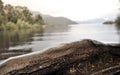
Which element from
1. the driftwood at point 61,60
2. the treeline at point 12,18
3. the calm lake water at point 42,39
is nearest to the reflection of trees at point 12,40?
the calm lake water at point 42,39

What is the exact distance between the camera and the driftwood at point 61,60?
11.9 meters

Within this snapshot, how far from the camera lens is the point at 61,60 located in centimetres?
1209

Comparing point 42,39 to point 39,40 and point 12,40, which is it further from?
point 12,40

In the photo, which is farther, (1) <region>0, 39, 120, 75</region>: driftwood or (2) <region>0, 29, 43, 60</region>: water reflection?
(2) <region>0, 29, 43, 60</region>: water reflection

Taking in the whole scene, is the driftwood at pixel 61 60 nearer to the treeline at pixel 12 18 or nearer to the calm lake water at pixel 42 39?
the calm lake water at pixel 42 39

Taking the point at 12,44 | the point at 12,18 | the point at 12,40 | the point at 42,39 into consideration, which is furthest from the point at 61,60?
the point at 12,18

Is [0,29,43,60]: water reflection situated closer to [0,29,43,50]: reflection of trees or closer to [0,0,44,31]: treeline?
[0,29,43,50]: reflection of trees

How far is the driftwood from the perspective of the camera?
11.9 meters

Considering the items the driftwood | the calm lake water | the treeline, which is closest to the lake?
the calm lake water

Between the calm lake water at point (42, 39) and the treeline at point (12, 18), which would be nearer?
the calm lake water at point (42, 39)

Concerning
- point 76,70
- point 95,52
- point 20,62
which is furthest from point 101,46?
point 20,62

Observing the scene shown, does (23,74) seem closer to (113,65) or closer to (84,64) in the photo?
(84,64)

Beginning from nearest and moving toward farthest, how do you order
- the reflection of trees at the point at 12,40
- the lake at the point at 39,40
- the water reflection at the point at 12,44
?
the water reflection at the point at 12,44
the lake at the point at 39,40
the reflection of trees at the point at 12,40

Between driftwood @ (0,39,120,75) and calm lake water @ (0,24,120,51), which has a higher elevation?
driftwood @ (0,39,120,75)
